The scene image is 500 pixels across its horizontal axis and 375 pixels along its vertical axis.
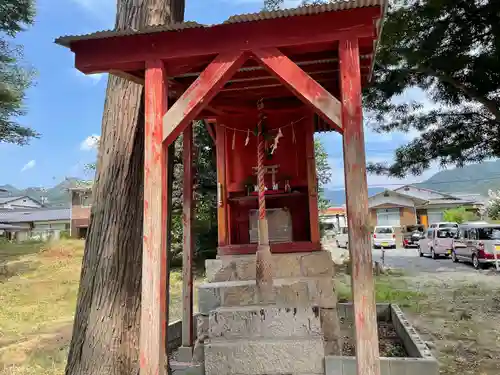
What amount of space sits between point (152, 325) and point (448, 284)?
384 inches

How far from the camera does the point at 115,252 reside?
9.75 ft

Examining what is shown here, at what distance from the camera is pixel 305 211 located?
4863 mm

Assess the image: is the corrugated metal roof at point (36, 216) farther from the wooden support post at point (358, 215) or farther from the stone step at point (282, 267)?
the wooden support post at point (358, 215)

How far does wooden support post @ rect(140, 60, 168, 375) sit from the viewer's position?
7.65ft

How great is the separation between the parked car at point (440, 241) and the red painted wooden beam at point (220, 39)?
49.6ft

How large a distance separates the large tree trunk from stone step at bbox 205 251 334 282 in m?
1.42

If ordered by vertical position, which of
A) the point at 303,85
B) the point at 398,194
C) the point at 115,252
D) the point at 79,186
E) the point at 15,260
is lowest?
the point at 15,260

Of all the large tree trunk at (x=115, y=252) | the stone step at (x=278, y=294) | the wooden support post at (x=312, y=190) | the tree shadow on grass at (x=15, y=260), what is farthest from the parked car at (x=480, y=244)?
the tree shadow on grass at (x=15, y=260)

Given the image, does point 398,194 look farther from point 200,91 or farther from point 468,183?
point 468,183

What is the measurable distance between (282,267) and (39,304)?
27.0ft

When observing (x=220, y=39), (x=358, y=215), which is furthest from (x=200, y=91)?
(x=358, y=215)

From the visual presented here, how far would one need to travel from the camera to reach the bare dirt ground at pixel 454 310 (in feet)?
14.6

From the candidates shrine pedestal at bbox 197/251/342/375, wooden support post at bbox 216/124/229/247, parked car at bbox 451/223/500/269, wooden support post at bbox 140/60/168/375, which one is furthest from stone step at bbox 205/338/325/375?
parked car at bbox 451/223/500/269

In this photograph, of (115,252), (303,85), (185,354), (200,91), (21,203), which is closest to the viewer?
(303,85)
